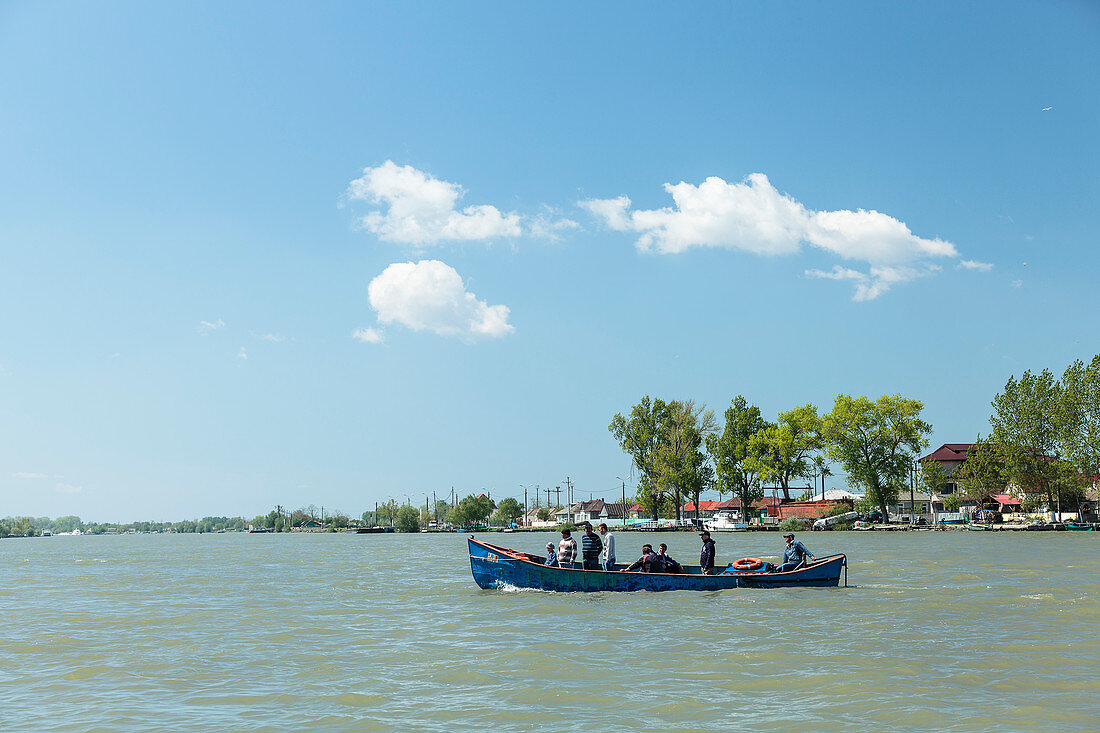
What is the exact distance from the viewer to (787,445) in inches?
3733

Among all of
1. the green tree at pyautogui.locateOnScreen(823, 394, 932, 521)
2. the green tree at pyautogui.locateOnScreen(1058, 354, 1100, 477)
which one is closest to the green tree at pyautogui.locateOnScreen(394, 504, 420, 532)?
the green tree at pyautogui.locateOnScreen(823, 394, 932, 521)

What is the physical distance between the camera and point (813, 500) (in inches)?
4181

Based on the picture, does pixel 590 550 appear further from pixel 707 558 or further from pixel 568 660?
pixel 568 660

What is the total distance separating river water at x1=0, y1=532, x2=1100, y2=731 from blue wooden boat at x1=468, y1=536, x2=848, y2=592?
0.39m

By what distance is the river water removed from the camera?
11859 mm

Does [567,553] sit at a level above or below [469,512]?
above

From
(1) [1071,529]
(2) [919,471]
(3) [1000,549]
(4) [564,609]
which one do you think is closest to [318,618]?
(4) [564,609]

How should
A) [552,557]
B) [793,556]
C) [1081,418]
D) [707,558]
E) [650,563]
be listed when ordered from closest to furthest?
[650,563] → [707,558] → [793,556] → [552,557] → [1081,418]

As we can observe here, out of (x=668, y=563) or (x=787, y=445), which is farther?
(x=787, y=445)

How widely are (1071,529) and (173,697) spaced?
3241 inches

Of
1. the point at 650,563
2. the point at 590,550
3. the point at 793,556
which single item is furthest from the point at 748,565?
the point at 590,550

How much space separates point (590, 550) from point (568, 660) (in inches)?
452

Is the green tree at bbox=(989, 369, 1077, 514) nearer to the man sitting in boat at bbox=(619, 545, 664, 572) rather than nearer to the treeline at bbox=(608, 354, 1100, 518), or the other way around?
the treeline at bbox=(608, 354, 1100, 518)

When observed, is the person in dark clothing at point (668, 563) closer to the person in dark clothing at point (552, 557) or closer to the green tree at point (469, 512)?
the person in dark clothing at point (552, 557)
